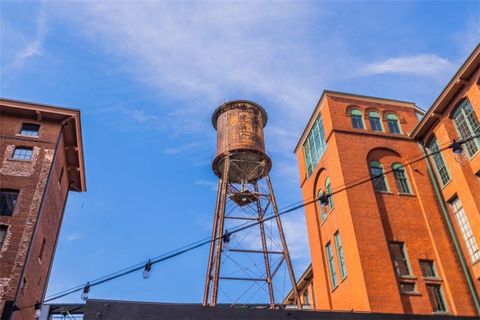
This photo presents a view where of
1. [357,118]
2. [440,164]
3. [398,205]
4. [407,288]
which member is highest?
[357,118]

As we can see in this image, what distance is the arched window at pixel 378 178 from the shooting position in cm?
2147

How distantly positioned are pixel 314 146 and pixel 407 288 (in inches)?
388

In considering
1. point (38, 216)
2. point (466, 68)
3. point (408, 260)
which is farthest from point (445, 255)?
point (38, 216)

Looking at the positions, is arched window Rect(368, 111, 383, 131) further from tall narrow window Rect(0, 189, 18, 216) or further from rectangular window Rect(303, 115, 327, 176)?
tall narrow window Rect(0, 189, 18, 216)

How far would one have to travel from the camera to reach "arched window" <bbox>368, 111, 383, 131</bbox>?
939 inches

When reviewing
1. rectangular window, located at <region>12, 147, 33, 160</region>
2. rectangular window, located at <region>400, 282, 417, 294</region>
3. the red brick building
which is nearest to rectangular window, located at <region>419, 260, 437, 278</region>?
rectangular window, located at <region>400, 282, 417, 294</region>

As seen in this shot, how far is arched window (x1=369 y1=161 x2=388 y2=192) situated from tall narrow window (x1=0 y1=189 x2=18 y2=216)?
1688cm

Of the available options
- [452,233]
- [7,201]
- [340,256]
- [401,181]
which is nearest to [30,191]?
[7,201]

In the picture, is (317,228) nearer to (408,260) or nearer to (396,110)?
(408,260)

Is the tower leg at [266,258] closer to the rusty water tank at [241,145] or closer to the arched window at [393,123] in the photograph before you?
the rusty water tank at [241,145]

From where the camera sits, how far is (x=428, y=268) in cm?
1955

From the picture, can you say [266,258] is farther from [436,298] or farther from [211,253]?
[436,298]

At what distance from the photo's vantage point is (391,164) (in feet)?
73.8

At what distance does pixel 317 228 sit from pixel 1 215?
15554 millimetres
